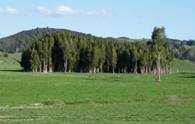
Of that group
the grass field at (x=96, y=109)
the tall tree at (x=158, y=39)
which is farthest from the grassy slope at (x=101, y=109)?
the tall tree at (x=158, y=39)

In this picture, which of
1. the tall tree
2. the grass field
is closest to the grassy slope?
the grass field

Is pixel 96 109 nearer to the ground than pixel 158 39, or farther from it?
nearer to the ground

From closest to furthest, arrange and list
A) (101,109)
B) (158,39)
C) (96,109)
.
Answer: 1. (96,109)
2. (101,109)
3. (158,39)

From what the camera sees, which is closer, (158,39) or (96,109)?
(96,109)

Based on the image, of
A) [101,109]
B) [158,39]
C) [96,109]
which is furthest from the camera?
[158,39]

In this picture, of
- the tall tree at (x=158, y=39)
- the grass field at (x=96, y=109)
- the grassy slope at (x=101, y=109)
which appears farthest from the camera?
the tall tree at (x=158, y=39)

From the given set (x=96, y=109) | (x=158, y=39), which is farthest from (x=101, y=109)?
(x=158, y=39)

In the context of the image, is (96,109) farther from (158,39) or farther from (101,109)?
(158,39)

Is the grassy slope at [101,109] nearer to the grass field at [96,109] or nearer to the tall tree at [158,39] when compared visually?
the grass field at [96,109]

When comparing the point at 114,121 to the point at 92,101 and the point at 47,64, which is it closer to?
the point at 92,101

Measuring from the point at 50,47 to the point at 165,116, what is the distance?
157 m

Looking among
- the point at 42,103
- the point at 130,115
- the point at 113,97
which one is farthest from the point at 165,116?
the point at 113,97

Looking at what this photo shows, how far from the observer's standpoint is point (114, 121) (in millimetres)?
36562

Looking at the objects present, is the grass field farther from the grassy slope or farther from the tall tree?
the tall tree
